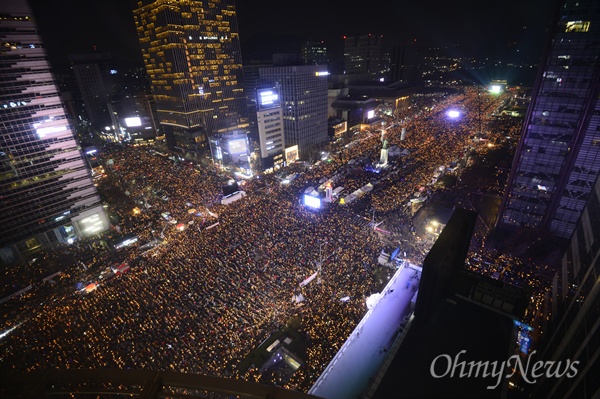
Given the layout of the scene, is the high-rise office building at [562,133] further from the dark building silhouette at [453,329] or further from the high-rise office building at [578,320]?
the dark building silhouette at [453,329]

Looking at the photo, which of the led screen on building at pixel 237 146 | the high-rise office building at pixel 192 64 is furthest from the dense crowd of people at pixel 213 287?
the high-rise office building at pixel 192 64

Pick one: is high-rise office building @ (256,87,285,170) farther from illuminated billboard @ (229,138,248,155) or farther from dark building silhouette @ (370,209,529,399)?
dark building silhouette @ (370,209,529,399)

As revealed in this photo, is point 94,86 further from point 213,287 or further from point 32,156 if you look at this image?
point 213,287

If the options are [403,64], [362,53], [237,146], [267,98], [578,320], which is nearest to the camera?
[578,320]

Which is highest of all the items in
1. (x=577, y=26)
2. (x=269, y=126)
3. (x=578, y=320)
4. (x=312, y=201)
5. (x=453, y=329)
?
(x=577, y=26)

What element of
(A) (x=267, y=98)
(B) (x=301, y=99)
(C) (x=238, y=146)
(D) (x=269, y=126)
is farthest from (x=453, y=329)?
(B) (x=301, y=99)

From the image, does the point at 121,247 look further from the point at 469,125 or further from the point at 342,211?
the point at 469,125

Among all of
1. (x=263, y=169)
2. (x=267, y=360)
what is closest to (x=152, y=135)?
(x=263, y=169)
